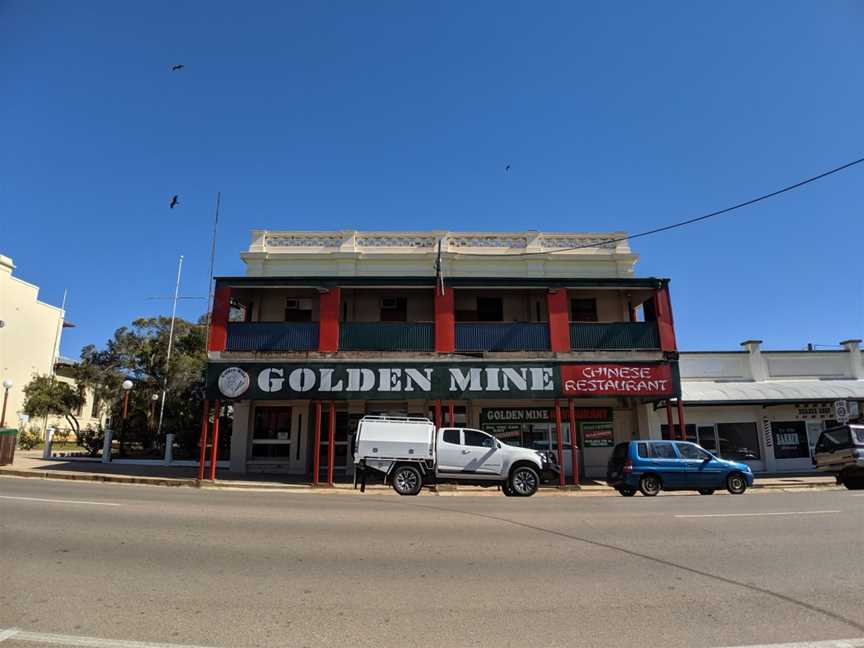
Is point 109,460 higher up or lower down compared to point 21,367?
lower down

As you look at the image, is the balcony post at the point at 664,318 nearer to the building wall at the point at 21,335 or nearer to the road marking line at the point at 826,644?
the road marking line at the point at 826,644

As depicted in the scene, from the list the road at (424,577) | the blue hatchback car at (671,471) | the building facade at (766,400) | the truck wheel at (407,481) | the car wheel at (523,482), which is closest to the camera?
the road at (424,577)

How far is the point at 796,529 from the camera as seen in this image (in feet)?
28.6

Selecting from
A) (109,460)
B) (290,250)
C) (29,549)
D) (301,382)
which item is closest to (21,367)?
(109,460)

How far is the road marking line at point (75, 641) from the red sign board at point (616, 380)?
15593 mm

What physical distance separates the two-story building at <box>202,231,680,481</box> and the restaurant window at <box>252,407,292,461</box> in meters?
0.06

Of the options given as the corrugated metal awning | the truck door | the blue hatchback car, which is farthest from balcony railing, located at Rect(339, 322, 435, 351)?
the corrugated metal awning

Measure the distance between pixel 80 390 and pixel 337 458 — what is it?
2488 cm

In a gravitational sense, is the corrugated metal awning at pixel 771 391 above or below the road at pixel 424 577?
above

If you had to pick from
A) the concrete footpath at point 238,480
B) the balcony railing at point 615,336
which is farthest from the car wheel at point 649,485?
the balcony railing at point 615,336

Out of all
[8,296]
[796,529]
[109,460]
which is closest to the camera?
[796,529]

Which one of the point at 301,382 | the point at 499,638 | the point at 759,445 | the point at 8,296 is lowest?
the point at 499,638

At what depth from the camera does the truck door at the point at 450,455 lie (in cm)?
1456

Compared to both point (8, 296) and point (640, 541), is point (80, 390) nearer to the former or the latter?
point (8, 296)
